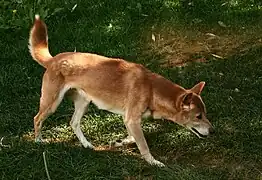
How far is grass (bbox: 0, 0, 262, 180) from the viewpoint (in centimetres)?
561

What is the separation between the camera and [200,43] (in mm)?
8977

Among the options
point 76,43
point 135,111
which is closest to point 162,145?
point 135,111

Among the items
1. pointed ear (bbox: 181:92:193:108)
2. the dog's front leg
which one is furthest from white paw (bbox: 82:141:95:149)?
pointed ear (bbox: 181:92:193:108)

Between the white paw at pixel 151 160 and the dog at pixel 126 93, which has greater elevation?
the dog at pixel 126 93

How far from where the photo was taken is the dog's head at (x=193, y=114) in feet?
19.0

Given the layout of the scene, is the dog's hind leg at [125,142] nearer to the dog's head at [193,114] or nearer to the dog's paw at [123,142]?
the dog's paw at [123,142]

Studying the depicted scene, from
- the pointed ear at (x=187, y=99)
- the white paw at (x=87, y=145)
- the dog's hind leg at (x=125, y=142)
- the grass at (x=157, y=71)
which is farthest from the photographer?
the dog's hind leg at (x=125, y=142)

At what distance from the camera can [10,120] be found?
22.1ft

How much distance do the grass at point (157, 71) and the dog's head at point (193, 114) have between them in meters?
0.27

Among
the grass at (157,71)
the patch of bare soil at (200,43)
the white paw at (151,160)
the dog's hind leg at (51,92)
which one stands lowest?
the patch of bare soil at (200,43)

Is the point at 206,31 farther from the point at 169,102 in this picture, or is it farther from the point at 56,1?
the point at 169,102

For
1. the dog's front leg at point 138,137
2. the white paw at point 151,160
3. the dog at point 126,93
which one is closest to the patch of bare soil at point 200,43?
the dog at point 126,93

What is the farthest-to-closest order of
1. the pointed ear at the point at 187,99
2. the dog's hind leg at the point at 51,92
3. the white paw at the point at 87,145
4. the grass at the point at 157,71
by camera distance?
the white paw at the point at 87,145, the dog's hind leg at the point at 51,92, the pointed ear at the point at 187,99, the grass at the point at 157,71

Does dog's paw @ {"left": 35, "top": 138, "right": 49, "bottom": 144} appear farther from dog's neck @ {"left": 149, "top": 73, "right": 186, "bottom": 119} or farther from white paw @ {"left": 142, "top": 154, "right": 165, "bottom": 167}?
dog's neck @ {"left": 149, "top": 73, "right": 186, "bottom": 119}
